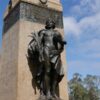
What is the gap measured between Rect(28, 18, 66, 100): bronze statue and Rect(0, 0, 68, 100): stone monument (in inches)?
12.6

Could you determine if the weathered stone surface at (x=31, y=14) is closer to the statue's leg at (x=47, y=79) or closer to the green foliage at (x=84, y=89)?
the statue's leg at (x=47, y=79)

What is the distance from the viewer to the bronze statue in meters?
8.71

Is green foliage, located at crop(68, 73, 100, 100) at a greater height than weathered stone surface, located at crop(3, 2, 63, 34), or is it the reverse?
weathered stone surface, located at crop(3, 2, 63, 34)

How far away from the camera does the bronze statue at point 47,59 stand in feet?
28.6

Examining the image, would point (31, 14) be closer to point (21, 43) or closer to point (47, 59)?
point (21, 43)

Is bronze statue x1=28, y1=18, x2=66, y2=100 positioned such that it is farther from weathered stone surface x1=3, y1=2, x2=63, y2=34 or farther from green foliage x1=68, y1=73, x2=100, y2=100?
green foliage x1=68, y1=73, x2=100, y2=100

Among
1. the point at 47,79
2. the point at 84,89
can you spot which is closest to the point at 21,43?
the point at 47,79

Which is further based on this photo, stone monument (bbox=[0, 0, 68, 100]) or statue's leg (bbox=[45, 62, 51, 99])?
stone monument (bbox=[0, 0, 68, 100])

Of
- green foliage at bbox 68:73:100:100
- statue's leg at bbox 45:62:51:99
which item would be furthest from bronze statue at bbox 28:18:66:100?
green foliage at bbox 68:73:100:100

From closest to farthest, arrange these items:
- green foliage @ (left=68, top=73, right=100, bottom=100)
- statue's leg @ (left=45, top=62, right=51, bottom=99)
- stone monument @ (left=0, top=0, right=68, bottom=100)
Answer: statue's leg @ (left=45, top=62, right=51, bottom=99) → stone monument @ (left=0, top=0, right=68, bottom=100) → green foliage @ (left=68, top=73, right=100, bottom=100)

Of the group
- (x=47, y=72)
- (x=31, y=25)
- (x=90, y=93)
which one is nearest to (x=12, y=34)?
(x=31, y=25)

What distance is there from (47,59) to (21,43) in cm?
123

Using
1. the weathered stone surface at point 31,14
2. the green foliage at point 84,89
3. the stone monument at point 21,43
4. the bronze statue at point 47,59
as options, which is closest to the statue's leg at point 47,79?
the bronze statue at point 47,59

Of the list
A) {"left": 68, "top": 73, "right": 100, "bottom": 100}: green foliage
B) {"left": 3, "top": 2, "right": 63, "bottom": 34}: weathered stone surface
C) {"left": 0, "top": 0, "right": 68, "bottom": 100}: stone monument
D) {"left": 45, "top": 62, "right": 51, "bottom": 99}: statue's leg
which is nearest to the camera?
{"left": 45, "top": 62, "right": 51, "bottom": 99}: statue's leg
